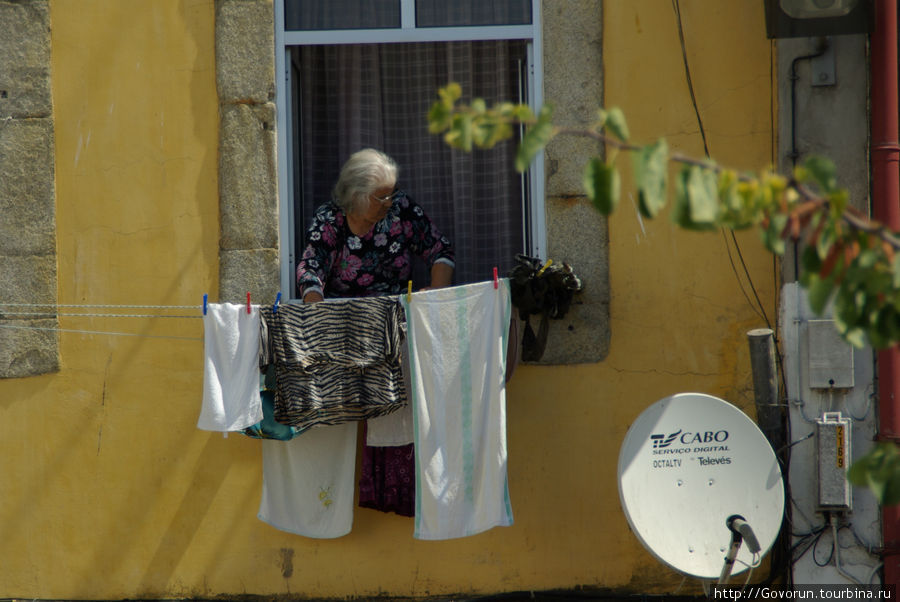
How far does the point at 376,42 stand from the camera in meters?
Answer: 5.10

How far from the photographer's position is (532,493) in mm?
4902

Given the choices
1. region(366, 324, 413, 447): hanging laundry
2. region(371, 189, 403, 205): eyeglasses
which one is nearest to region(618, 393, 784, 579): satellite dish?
region(366, 324, 413, 447): hanging laundry

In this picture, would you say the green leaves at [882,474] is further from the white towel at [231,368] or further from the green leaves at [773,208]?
the white towel at [231,368]

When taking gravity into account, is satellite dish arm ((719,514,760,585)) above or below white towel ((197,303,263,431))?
below

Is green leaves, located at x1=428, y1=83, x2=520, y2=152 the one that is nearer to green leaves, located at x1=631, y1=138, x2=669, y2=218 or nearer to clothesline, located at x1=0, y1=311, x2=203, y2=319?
green leaves, located at x1=631, y1=138, x2=669, y2=218

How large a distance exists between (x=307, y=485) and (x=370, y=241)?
3.80ft

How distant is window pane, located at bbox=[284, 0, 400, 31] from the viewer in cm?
511

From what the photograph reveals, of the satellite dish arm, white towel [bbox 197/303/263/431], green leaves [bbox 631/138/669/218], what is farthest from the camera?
white towel [bbox 197/303/263/431]

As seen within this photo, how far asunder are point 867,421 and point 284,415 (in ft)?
8.41

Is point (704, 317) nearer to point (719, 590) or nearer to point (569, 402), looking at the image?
point (569, 402)

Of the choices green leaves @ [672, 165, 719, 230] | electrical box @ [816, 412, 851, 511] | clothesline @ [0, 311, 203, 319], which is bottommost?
electrical box @ [816, 412, 851, 511]

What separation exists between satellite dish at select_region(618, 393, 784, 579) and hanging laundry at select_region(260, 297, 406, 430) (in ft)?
3.50

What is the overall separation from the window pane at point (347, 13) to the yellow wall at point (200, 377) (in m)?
0.45

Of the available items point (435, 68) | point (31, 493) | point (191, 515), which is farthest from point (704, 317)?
point (31, 493)
